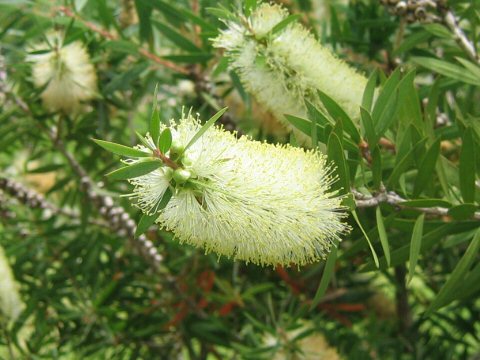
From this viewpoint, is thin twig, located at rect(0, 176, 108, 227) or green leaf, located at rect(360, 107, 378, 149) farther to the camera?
thin twig, located at rect(0, 176, 108, 227)

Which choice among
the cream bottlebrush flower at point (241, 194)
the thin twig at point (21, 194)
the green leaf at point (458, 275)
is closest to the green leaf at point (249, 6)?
the cream bottlebrush flower at point (241, 194)

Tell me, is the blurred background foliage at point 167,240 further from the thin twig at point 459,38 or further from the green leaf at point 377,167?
the green leaf at point 377,167

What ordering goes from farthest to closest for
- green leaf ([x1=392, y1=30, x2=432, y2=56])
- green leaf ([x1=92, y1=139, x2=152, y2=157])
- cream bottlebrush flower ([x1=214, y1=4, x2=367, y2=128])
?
green leaf ([x1=392, y1=30, x2=432, y2=56]), cream bottlebrush flower ([x1=214, y1=4, x2=367, y2=128]), green leaf ([x1=92, y1=139, x2=152, y2=157])

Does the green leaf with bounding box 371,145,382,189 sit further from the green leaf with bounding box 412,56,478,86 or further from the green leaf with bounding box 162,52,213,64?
the green leaf with bounding box 162,52,213,64

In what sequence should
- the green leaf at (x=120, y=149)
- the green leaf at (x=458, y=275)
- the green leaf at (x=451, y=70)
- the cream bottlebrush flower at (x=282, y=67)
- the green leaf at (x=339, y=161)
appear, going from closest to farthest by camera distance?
the green leaf at (x=120, y=149) < the green leaf at (x=339, y=161) < the green leaf at (x=458, y=275) < the cream bottlebrush flower at (x=282, y=67) < the green leaf at (x=451, y=70)

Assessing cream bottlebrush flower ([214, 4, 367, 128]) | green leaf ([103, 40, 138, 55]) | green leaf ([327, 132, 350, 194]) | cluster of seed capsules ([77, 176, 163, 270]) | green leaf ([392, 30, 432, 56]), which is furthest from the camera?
cluster of seed capsules ([77, 176, 163, 270])

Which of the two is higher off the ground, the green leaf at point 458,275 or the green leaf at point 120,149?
the green leaf at point 120,149

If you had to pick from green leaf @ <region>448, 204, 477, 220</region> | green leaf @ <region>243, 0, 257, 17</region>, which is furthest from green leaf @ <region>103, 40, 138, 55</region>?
green leaf @ <region>448, 204, 477, 220</region>
